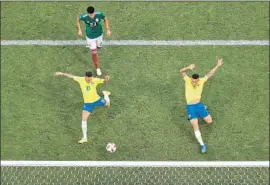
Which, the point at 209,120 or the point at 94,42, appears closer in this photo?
the point at 209,120

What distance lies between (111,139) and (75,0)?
356 centimetres

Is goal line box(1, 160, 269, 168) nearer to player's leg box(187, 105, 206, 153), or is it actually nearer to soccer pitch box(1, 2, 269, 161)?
soccer pitch box(1, 2, 269, 161)

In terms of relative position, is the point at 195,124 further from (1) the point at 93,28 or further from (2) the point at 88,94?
(1) the point at 93,28

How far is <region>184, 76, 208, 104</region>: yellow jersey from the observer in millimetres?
11031

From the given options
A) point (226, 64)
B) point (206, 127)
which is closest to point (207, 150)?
point (206, 127)

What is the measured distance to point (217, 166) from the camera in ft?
35.4

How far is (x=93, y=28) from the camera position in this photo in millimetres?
11430

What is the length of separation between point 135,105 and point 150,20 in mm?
2131

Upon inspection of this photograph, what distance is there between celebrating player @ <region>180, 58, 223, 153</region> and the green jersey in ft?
6.06

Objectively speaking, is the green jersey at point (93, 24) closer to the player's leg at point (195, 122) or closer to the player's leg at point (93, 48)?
the player's leg at point (93, 48)

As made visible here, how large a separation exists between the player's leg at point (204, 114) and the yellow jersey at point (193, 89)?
0.84 feet

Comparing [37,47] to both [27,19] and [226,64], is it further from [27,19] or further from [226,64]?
[226,64]

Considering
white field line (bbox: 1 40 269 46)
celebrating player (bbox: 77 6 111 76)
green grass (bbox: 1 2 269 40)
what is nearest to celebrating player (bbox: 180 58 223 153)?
white field line (bbox: 1 40 269 46)

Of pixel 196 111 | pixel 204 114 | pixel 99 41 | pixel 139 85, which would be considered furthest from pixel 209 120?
pixel 99 41
